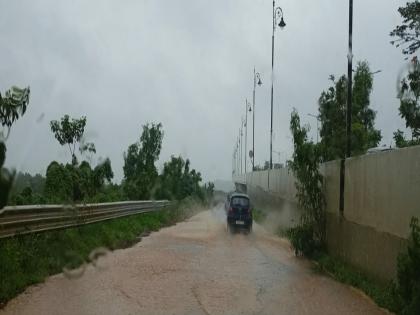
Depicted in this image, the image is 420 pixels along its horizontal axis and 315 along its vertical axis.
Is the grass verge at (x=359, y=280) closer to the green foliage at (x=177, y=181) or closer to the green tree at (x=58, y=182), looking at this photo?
the green tree at (x=58, y=182)

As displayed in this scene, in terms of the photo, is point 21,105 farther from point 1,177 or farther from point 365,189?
point 365,189

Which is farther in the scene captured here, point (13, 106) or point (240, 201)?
point (240, 201)

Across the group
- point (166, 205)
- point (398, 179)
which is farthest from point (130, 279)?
point (166, 205)

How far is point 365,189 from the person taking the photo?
46.6ft

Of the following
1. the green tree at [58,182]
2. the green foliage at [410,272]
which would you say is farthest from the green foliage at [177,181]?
the green foliage at [410,272]

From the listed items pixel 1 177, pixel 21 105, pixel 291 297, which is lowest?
pixel 291 297

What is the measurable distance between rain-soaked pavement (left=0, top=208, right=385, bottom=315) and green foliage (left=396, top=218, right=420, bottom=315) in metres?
1.07

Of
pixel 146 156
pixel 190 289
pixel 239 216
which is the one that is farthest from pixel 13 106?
pixel 146 156

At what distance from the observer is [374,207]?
1322 centimetres

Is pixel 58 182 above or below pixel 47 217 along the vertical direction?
above

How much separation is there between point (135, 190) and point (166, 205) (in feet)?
11.4

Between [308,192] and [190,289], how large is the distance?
8.07 metres

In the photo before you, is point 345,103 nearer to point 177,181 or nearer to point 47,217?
point 177,181

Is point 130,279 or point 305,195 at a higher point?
point 305,195
